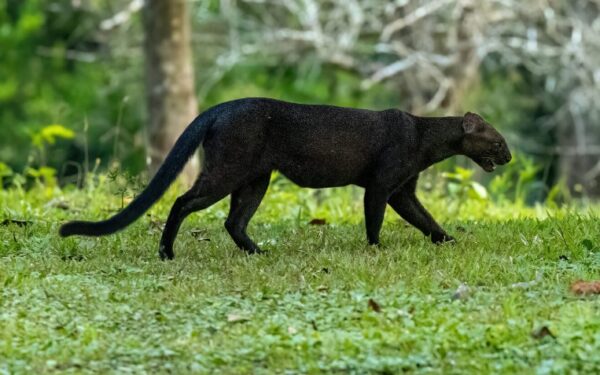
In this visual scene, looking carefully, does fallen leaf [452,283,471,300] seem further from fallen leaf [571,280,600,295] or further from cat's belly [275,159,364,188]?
cat's belly [275,159,364,188]

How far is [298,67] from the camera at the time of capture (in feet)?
68.2

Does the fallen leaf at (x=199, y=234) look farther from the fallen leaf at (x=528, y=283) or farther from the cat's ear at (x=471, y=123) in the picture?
the fallen leaf at (x=528, y=283)

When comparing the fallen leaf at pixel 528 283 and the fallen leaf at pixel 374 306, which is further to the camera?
the fallen leaf at pixel 528 283

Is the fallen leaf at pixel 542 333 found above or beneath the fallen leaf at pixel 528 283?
beneath

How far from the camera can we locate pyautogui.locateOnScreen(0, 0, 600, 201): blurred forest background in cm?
1331

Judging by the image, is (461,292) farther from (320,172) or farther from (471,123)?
(471,123)

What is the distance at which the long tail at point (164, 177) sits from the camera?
6809 millimetres

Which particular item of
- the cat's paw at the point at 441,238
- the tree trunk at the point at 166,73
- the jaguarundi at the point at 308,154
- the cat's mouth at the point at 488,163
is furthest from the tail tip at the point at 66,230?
the tree trunk at the point at 166,73

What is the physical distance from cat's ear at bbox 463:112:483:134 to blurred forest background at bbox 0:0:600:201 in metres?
2.38

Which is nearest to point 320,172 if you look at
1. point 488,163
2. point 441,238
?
point 441,238

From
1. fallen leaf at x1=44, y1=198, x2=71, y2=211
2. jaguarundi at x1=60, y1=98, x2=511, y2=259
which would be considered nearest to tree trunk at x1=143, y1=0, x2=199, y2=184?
fallen leaf at x1=44, y1=198, x2=71, y2=211

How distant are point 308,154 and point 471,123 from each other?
4.06 feet

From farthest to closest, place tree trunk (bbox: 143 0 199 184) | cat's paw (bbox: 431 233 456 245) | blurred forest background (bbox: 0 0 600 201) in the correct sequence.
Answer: blurred forest background (bbox: 0 0 600 201)
tree trunk (bbox: 143 0 199 184)
cat's paw (bbox: 431 233 456 245)

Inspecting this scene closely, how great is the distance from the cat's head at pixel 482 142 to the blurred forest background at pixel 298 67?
231cm
